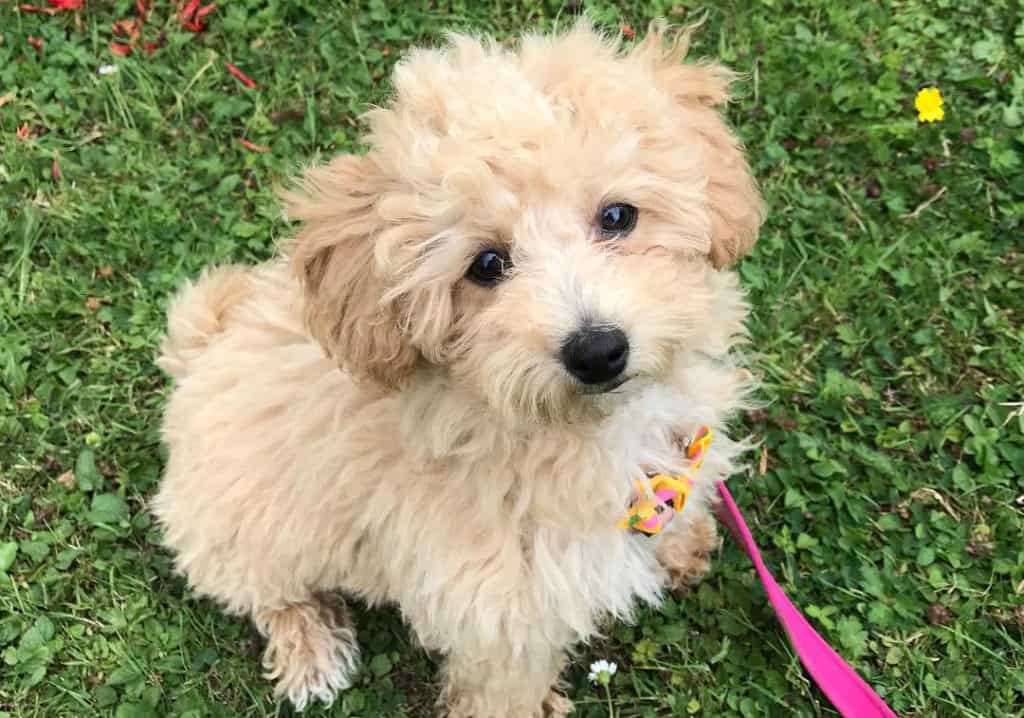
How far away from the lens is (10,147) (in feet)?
14.8

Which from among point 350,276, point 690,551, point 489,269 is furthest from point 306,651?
point 489,269

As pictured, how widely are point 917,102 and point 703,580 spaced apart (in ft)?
8.12

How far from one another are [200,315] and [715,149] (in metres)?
1.79

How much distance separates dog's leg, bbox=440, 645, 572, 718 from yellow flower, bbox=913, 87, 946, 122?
9.77ft

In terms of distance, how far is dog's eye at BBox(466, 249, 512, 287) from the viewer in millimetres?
2176

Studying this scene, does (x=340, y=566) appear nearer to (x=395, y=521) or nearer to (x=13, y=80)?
(x=395, y=521)

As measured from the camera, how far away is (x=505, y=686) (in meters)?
2.93

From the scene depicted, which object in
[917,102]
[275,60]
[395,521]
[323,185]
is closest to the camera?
[323,185]

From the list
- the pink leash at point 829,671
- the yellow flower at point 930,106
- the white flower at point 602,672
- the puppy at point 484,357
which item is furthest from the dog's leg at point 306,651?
the yellow flower at point 930,106

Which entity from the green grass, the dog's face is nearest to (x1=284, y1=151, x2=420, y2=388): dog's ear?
the dog's face

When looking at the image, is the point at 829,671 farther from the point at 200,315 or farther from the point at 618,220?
the point at 200,315

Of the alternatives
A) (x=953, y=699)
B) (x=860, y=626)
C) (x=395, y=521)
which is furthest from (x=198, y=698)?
(x=953, y=699)

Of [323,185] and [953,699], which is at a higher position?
[323,185]

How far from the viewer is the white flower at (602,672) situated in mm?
3318
